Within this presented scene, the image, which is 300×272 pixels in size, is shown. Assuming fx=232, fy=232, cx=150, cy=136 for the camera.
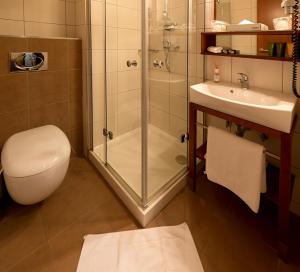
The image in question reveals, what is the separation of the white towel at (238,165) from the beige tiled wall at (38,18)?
162 centimetres

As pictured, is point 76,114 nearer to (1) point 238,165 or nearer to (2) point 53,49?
(2) point 53,49

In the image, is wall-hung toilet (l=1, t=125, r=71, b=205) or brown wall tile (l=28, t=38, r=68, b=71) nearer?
wall-hung toilet (l=1, t=125, r=71, b=205)

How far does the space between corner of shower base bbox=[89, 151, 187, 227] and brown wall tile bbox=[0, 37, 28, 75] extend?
1056mm

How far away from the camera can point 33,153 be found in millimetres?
1419

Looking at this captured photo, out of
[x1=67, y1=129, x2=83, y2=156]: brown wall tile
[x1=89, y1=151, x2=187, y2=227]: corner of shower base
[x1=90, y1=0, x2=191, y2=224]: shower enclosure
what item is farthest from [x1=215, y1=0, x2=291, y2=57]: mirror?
[x1=67, y1=129, x2=83, y2=156]: brown wall tile

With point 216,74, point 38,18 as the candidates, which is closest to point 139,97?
point 216,74

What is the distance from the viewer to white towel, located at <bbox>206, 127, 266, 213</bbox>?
1.26 m

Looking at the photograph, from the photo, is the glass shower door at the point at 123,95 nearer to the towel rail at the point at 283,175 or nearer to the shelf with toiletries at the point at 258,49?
the shelf with toiletries at the point at 258,49

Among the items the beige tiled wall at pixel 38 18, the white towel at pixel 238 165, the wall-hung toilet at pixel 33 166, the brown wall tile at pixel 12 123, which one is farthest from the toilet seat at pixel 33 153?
the white towel at pixel 238 165

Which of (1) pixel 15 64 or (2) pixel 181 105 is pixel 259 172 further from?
(1) pixel 15 64

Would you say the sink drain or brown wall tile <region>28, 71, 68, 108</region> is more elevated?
brown wall tile <region>28, 71, 68, 108</region>

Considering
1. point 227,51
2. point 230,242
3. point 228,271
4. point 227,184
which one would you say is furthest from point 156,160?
point 227,51

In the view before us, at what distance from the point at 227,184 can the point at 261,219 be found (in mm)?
347

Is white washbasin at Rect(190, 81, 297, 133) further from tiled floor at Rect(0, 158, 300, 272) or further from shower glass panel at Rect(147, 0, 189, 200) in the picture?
tiled floor at Rect(0, 158, 300, 272)
